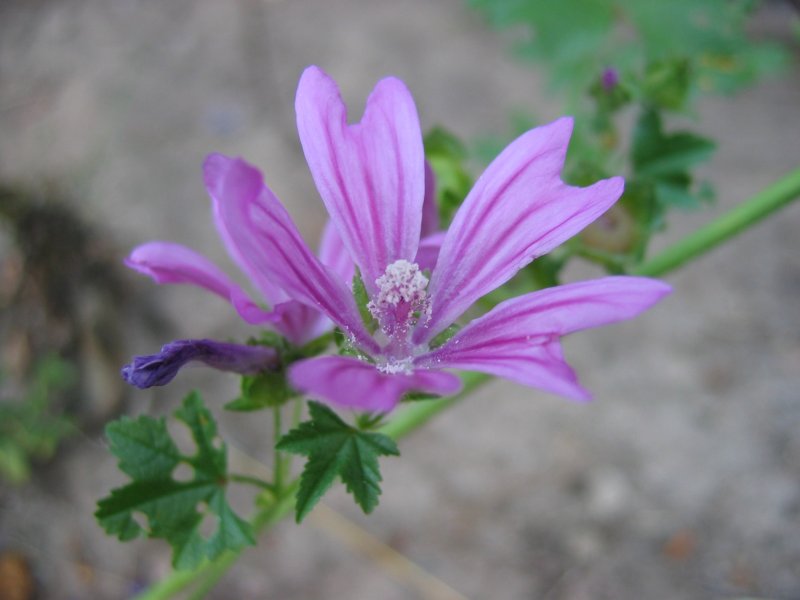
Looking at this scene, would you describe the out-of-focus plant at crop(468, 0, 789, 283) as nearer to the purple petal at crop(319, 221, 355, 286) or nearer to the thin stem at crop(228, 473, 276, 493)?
the purple petal at crop(319, 221, 355, 286)

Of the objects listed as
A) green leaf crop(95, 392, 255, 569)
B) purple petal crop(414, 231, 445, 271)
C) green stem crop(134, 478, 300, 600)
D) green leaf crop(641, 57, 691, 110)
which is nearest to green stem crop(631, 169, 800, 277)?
green leaf crop(641, 57, 691, 110)

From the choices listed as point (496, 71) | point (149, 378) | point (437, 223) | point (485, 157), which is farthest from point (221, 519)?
point (496, 71)

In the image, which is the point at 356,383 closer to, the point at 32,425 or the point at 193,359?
the point at 193,359

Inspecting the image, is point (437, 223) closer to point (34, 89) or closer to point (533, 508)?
point (533, 508)

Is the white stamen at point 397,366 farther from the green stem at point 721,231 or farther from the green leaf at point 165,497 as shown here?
the green stem at point 721,231

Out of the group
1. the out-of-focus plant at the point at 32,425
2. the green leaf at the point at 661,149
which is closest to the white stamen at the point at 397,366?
the green leaf at the point at 661,149
